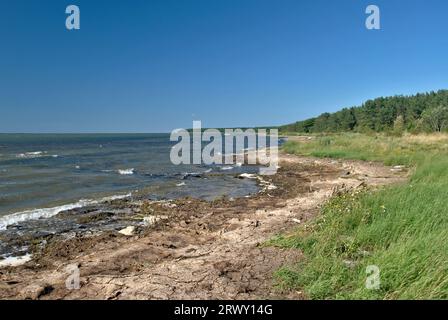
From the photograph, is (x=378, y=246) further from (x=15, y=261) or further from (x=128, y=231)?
(x=15, y=261)

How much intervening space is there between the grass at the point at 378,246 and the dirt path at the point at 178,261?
1.45 feet

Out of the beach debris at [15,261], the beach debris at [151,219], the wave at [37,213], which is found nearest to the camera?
the beach debris at [15,261]

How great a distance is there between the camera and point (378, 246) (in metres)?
5.80

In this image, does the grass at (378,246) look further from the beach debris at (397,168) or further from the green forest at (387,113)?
the green forest at (387,113)

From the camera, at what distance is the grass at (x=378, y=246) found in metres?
4.41

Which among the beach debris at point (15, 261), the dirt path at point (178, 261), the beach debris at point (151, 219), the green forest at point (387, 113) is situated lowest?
the beach debris at point (15, 261)

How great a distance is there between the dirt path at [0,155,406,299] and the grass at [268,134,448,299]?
442mm

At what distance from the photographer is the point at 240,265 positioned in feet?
19.8

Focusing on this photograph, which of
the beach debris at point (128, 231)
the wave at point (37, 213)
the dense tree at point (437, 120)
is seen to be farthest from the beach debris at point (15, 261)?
the dense tree at point (437, 120)

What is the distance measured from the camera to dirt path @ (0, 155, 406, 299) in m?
5.14

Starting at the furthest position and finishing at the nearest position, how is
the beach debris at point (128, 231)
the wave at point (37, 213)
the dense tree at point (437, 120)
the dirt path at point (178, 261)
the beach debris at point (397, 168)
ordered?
the dense tree at point (437, 120), the beach debris at point (397, 168), the wave at point (37, 213), the beach debris at point (128, 231), the dirt path at point (178, 261)

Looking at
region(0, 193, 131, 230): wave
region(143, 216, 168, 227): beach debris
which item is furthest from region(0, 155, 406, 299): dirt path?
region(0, 193, 131, 230): wave
